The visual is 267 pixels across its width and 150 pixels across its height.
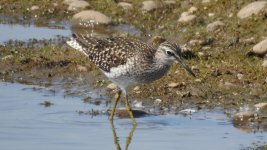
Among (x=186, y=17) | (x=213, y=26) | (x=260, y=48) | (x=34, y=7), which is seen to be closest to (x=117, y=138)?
(x=260, y=48)

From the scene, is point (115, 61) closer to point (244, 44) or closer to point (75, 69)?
point (75, 69)

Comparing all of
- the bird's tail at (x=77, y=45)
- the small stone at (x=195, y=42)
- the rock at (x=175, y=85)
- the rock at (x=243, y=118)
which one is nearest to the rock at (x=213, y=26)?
the small stone at (x=195, y=42)

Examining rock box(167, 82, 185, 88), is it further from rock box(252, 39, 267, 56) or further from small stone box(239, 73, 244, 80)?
rock box(252, 39, 267, 56)

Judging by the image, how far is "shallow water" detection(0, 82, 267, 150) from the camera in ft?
36.3

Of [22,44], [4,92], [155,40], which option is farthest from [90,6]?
[4,92]

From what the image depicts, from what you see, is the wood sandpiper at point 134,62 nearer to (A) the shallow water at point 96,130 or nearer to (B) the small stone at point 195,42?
(A) the shallow water at point 96,130

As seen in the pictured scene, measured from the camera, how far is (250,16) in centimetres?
1778

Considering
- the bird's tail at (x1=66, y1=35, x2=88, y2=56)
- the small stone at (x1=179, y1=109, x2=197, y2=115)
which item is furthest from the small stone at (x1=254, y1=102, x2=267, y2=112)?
the bird's tail at (x1=66, y1=35, x2=88, y2=56)

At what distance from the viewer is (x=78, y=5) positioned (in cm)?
2108

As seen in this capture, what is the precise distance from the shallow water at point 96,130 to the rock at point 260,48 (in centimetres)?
296

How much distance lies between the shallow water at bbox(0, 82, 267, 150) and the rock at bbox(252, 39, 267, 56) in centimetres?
296

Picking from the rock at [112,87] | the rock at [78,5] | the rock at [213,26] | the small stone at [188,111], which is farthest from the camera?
the rock at [78,5]

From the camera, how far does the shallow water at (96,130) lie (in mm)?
11078

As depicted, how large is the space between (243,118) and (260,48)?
11.6 ft
